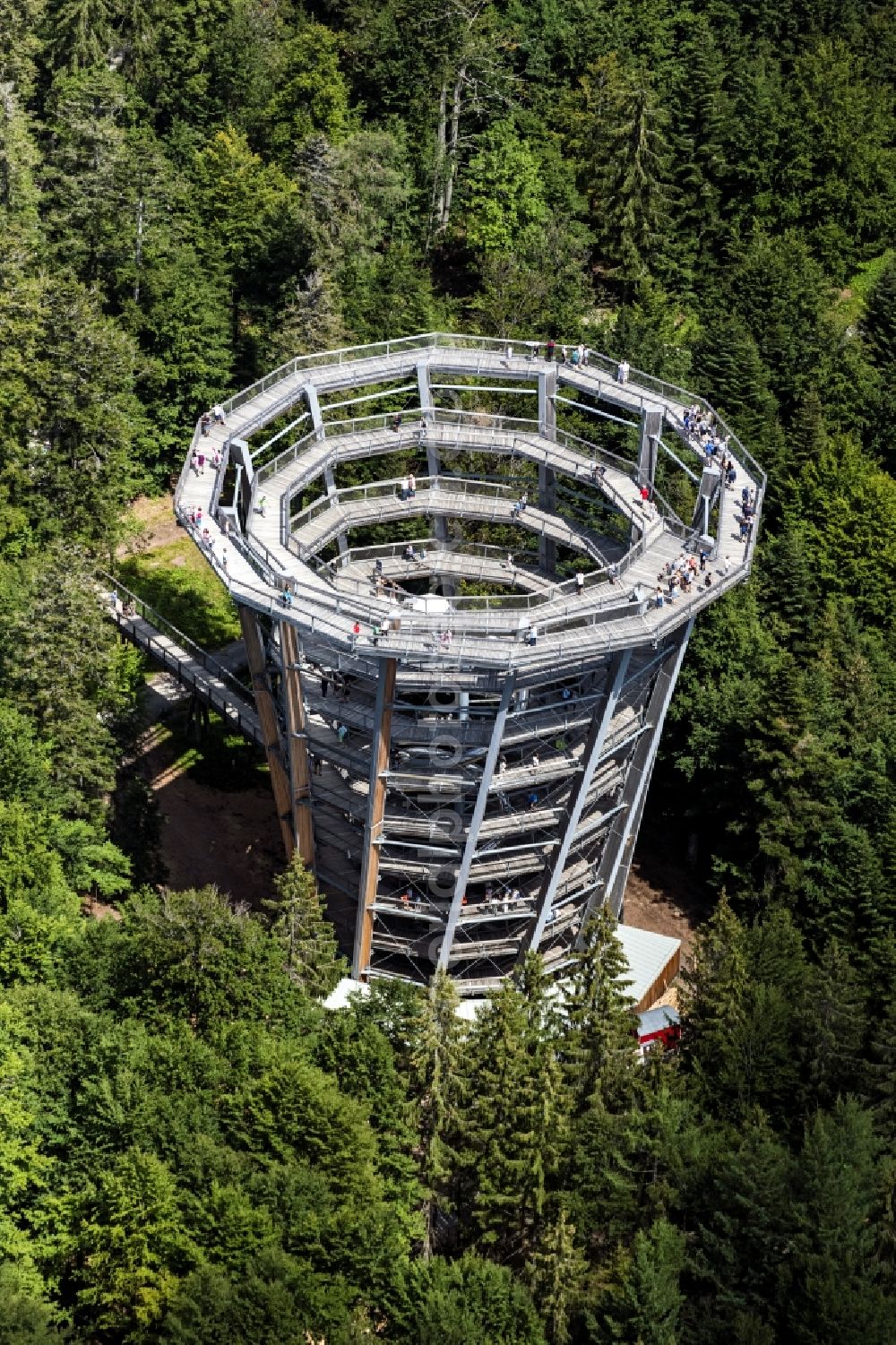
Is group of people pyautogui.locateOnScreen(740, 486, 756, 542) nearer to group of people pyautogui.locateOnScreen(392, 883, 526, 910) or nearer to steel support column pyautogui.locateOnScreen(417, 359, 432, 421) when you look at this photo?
steel support column pyautogui.locateOnScreen(417, 359, 432, 421)

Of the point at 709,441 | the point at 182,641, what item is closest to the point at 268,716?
the point at 182,641

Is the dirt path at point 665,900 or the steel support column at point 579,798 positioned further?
the dirt path at point 665,900


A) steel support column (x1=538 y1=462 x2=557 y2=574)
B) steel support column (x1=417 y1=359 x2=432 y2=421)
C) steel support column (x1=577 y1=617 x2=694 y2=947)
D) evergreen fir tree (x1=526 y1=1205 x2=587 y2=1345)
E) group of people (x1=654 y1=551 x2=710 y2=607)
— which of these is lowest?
evergreen fir tree (x1=526 y1=1205 x2=587 y2=1345)

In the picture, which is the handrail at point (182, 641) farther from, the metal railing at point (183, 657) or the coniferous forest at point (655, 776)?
the coniferous forest at point (655, 776)

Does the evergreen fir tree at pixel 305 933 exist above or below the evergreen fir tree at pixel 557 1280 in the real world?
above

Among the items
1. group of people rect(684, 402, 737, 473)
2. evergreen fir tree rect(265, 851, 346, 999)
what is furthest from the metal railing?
group of people rect(684, 402, 737, 473)

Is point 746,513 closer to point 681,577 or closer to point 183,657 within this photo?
point 681,577

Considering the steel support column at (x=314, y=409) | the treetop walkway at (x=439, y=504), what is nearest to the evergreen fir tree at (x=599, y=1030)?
the treetop walkway at (x=439, y=504)
